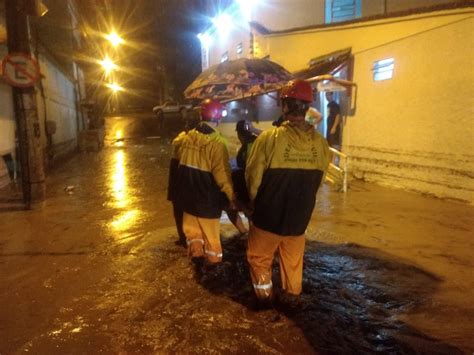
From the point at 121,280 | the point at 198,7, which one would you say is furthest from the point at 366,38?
the point at 198,7

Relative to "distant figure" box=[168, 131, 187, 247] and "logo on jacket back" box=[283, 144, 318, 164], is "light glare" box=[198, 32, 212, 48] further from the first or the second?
"logo on jacket back" box=[283, 144, 318, 164]

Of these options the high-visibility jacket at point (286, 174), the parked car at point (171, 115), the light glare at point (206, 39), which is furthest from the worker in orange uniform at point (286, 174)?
the parked car at point (171, 115)

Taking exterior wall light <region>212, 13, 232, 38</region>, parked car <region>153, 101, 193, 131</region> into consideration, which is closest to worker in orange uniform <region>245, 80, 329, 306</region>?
exterior wall light <region>212, 13, 232, 38</region>

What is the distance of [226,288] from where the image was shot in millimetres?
4234

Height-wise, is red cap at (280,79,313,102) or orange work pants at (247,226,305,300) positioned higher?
red cap at (280,79,313,102)

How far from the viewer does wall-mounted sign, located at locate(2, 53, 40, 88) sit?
7223mm

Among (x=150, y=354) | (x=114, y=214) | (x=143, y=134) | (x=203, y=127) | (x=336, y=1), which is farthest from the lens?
(x=143, y=134)

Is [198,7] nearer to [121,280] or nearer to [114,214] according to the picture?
[114,214]

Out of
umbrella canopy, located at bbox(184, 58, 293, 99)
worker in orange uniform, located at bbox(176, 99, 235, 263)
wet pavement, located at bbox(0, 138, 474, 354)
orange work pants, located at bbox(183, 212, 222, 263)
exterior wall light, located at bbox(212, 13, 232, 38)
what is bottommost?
wet pavement, located at bbox(0, 138, 474, 354)

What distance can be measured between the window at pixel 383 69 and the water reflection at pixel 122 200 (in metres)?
6.19

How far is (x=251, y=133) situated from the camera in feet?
15.4

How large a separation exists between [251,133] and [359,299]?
2.12 metres

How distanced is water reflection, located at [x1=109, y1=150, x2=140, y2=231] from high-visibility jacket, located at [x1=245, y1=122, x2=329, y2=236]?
145 inches

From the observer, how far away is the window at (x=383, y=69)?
9.01 m
